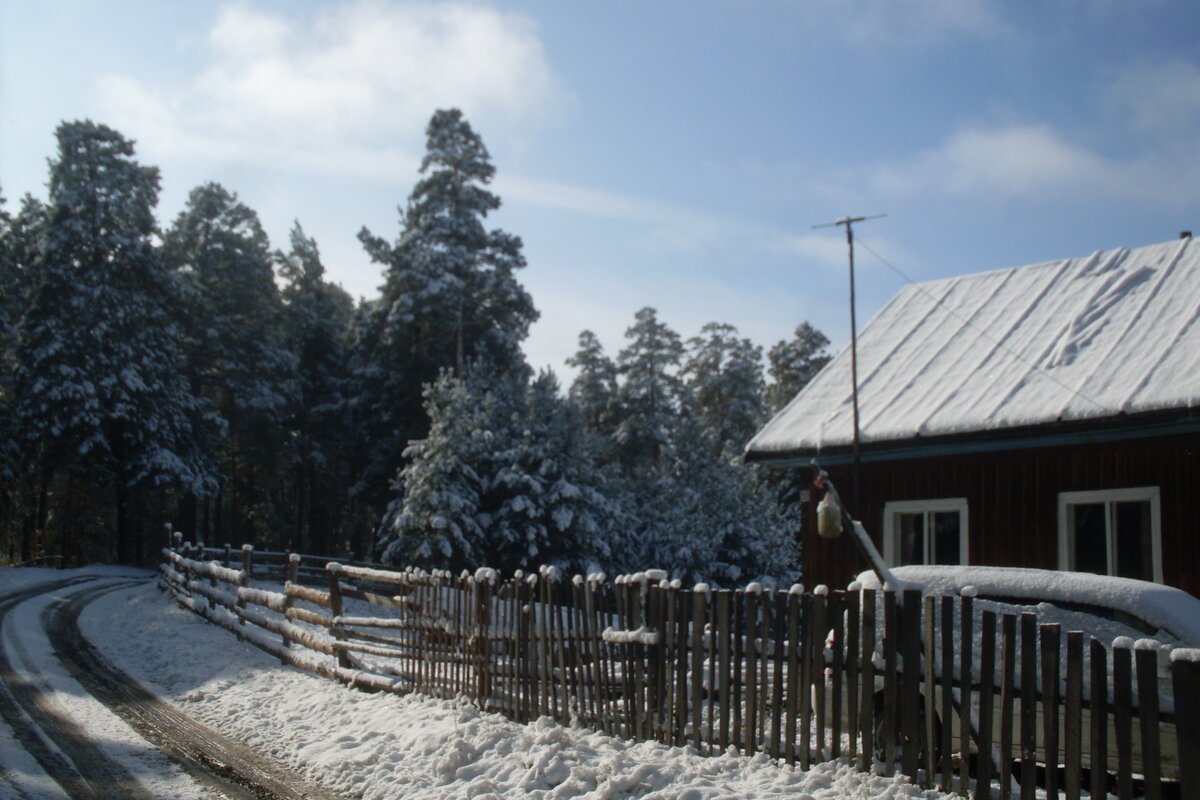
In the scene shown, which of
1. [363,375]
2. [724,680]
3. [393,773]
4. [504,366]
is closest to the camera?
[724,680]

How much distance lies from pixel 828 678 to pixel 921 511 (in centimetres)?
687

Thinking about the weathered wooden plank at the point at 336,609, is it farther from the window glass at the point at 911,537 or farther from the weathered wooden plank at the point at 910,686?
the weathered wooden plank at the point at 910,686

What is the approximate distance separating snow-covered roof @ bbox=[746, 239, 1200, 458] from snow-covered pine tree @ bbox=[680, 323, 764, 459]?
122ft

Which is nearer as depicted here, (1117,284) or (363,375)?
(1117,284)

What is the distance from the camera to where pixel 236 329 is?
47.1 m

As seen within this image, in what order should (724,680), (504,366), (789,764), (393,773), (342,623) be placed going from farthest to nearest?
(504,366)
(342,623)
(393,773)
(724,680)
(789,764)

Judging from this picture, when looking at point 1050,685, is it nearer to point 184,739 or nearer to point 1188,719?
point 1188,719

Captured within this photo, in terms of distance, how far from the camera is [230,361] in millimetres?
46375

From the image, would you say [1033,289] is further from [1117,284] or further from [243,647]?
[243,647]

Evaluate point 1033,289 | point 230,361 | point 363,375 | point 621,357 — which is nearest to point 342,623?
point 1033,289

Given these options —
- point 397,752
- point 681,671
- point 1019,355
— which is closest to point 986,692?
point 681,671

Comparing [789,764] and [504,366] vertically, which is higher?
[504,366]

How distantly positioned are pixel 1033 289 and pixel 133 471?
3197 centimetres

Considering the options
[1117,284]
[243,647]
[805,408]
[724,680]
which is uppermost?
[1117,284]
